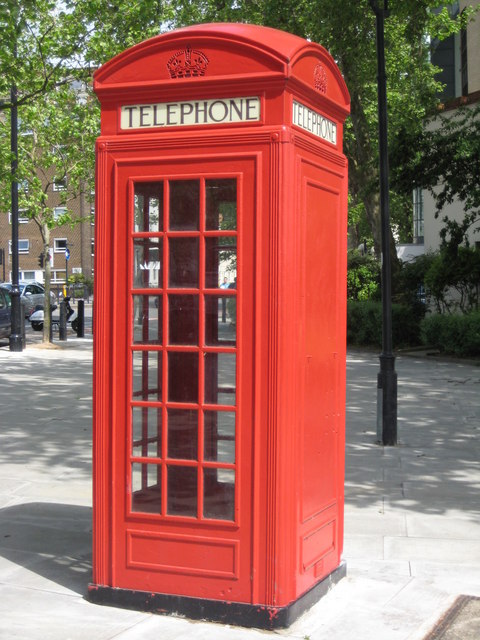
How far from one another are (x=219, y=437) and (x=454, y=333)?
16.3 metres

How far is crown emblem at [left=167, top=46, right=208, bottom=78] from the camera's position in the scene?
4.62 metres

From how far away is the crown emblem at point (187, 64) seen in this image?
15.1ft

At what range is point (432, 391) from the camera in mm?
14586

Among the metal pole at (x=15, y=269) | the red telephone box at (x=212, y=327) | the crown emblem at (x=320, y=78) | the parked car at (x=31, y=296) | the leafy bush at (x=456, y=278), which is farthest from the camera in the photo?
the parked car at (x=31, y=296)

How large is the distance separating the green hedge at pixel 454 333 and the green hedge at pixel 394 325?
147 centimetres

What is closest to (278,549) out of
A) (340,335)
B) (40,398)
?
(340,335)

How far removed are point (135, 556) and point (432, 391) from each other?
10.4 m

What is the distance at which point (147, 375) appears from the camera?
4.85 meters

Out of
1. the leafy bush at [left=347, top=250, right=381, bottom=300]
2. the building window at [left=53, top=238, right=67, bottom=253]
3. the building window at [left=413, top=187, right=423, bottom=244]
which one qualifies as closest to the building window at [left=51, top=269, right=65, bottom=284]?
the building window at [left=53, top=238, right=67, bottom=253]

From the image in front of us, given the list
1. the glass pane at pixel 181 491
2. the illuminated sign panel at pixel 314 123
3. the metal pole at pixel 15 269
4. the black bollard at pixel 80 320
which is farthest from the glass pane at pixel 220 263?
the black bollard at pixel 80 320

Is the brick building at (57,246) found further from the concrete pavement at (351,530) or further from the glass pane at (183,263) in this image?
the glass pane at (183,263)

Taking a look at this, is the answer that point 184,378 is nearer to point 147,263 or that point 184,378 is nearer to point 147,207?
point 147,263

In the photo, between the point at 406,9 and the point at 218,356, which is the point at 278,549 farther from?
the point at 406,9

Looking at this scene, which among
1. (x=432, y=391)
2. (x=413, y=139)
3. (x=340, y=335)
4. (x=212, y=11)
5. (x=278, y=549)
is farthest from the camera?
(x=212, y=11)
